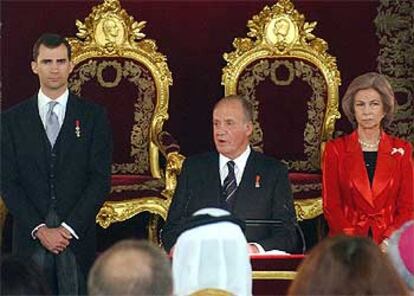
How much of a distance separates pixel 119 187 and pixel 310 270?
411cm

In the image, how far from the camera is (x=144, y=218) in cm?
761

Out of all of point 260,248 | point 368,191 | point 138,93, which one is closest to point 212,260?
point 260,248

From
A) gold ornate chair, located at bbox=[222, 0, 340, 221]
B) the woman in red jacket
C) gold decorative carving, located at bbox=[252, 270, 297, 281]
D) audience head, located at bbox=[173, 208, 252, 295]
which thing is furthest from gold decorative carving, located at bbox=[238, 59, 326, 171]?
audience head, located at bbox=[173, 208, 252, 295]

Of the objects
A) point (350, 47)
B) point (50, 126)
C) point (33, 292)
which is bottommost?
point (33, 292)

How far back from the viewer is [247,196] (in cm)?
569

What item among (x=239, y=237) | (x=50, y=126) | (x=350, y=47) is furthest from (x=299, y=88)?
(x=239, y=237)

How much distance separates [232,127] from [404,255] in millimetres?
1935

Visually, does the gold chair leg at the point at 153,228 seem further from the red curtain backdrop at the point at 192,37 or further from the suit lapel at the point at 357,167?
the suit lapel at the point at 357,167

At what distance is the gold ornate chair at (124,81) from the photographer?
24.6ft

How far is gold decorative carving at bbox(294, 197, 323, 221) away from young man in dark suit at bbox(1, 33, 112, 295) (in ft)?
5.00

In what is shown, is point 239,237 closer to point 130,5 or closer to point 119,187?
point 119,187

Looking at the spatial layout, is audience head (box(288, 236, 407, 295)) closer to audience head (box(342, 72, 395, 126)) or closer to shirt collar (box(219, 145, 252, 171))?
shirt collar (box(219, 145, 252, 171))

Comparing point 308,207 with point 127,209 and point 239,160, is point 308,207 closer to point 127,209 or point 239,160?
point 127,209

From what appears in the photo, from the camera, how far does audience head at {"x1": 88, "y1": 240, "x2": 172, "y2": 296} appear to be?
3.00 metres
